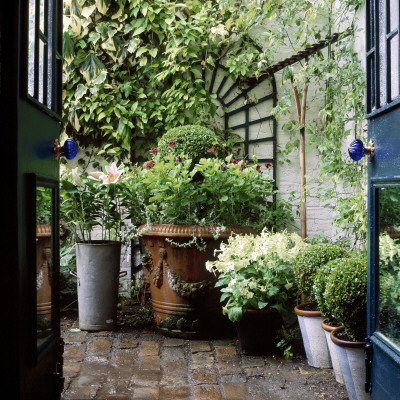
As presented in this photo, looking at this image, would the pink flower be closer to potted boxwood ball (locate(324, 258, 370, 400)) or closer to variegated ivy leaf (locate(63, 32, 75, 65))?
variegated ivy leaf (locate(63, 32, 75, 65))

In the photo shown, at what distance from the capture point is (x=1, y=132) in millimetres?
1467

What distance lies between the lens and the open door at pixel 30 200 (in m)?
1.47

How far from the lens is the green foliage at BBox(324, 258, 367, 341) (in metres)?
2.19

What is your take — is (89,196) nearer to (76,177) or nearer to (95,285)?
(76,177)

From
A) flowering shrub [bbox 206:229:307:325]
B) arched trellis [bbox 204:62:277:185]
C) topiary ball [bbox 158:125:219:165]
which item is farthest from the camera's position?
arched trellis [bbox 204:62:277:185]

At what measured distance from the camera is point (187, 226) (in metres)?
3.42

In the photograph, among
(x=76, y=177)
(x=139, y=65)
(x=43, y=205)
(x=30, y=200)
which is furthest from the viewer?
(x=139, y=65)

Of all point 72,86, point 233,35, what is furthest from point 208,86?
point 72,86

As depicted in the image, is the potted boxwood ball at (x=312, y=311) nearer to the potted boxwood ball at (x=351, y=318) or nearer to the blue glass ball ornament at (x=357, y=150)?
the potted boxwood ball at (x=351, y=318)

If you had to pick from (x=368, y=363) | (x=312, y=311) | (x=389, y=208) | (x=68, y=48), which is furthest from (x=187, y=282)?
(x=68, y=48)

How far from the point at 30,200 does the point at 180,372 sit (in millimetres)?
1605

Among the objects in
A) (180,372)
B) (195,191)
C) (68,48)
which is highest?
(68,48)

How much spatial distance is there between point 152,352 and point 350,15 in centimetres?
347

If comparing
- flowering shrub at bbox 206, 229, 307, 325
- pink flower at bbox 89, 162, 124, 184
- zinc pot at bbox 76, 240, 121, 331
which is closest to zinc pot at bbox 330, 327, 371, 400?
flowering shrub at bbox 206, 229, 307, 325
